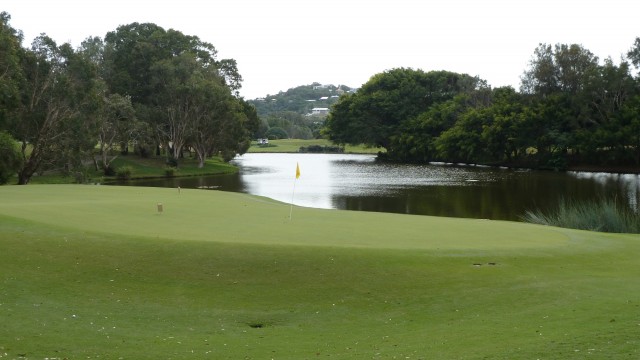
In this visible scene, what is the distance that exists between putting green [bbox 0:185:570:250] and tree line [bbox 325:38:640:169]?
226ft

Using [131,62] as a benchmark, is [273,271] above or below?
below

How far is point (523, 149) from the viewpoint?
337ft

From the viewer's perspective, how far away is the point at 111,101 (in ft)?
248

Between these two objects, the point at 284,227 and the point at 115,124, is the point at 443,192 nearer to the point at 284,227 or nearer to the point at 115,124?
the point at 284,227

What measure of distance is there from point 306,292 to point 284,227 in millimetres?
7024

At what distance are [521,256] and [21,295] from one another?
40.1ft

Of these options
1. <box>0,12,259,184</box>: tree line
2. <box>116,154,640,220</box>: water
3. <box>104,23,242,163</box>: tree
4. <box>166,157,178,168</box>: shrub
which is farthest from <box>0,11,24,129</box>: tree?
<box>166,157,178,168</box>: shrub

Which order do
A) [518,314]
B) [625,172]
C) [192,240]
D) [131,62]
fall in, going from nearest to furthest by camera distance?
1. [518,314]
2. [192,240]
3. [625,172]
4. [131,62]

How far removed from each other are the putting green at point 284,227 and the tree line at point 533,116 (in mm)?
68991

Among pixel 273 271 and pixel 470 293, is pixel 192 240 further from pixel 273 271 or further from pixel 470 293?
pixel 470 293

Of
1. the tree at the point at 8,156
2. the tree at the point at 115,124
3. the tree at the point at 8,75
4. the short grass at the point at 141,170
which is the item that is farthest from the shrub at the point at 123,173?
the tree at the point at 8,75

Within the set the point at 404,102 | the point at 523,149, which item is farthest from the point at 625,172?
the point at 404,102

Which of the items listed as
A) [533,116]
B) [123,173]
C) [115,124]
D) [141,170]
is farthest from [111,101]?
[533,116]

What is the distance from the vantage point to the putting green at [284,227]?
18.6m
